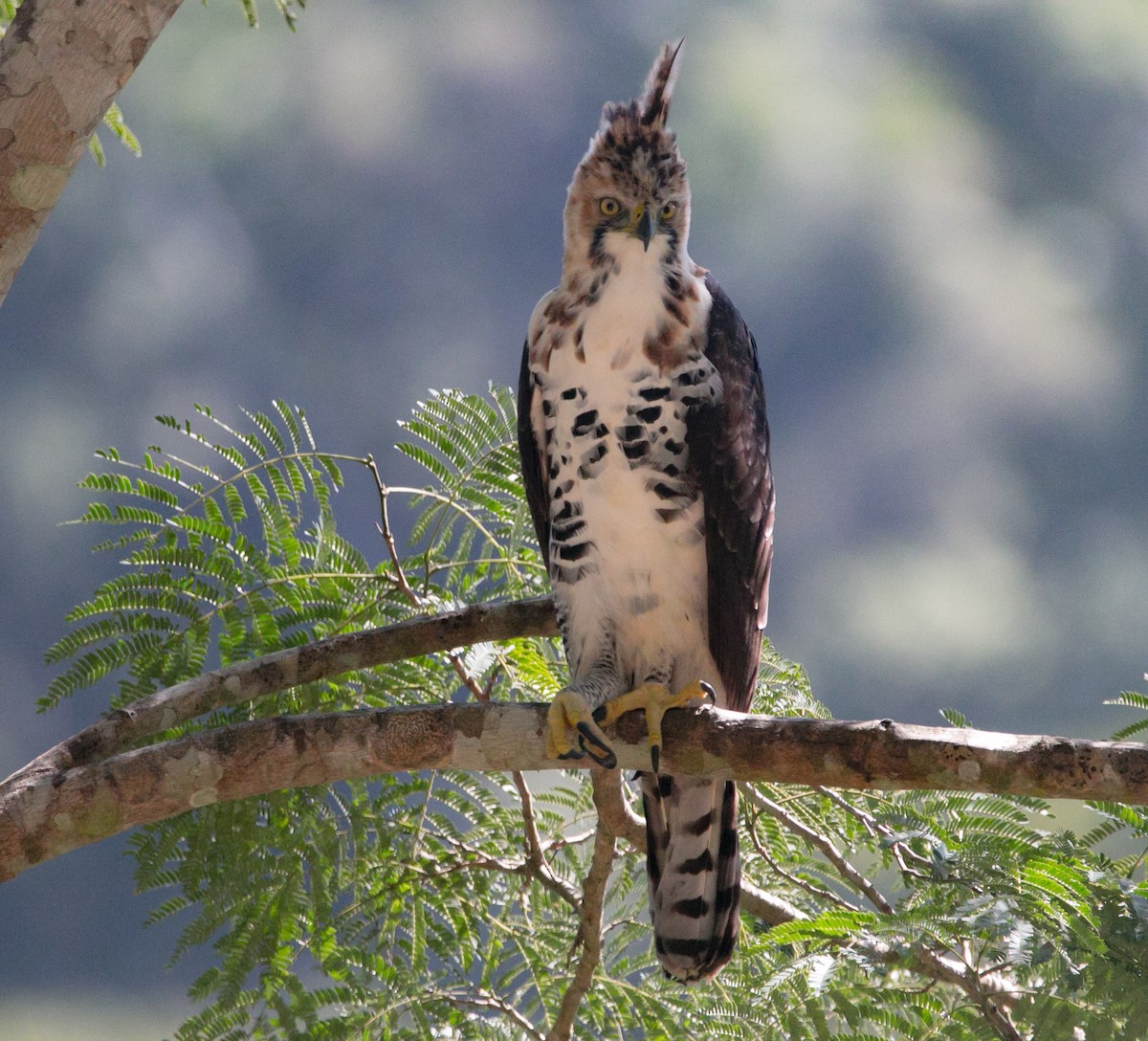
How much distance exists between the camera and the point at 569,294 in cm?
281

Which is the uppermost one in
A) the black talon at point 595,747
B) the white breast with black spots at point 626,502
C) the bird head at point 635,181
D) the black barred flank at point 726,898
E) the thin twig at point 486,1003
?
the bird head at point 635,181

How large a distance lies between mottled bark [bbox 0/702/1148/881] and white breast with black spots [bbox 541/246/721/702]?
21.2 inches

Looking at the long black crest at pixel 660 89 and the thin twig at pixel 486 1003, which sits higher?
the long black crest at pixel 660 89

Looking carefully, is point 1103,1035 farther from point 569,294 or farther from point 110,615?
point 110,615

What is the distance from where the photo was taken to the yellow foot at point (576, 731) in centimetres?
227

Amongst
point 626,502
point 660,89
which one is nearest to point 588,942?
point 626,502

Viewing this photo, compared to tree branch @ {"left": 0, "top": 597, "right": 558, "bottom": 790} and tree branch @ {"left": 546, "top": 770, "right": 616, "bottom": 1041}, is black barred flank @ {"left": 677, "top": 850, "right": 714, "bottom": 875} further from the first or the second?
tree branch @ {"left": 0, "top": 597, "right": 558, "bottom": 790}

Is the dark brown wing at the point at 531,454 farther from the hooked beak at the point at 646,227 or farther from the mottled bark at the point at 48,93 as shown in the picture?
the mottled bark at the point at 48,93

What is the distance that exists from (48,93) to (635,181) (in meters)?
1.26

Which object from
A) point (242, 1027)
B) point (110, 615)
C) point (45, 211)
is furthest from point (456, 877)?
point (45, 211)

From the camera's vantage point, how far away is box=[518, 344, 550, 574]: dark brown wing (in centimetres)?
288

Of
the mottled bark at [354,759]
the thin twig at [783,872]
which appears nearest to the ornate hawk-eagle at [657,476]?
the thin twig at [783,872]

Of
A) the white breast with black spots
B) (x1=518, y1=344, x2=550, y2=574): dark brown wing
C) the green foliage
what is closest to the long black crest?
the white breast with black spots

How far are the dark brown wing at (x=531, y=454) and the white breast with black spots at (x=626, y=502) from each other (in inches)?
3.2
